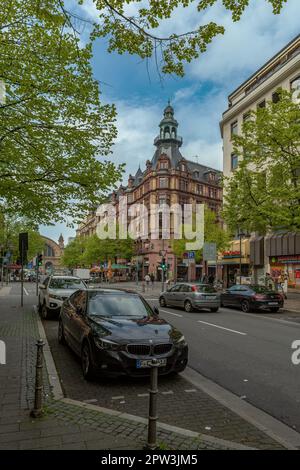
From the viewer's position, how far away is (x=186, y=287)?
18.8 metres

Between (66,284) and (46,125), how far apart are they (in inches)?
254

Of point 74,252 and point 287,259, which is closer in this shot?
point 287,259

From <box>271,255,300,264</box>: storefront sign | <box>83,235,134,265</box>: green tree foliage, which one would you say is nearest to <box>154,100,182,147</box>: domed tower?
<box>83,235,134,265</box>: green tree foliage

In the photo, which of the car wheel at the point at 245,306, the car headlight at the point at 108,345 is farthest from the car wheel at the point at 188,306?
the car headlight at the point at 108,345

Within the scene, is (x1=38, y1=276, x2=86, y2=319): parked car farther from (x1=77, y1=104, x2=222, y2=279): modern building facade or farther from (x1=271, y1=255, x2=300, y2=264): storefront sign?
(x1=77, y1=104, x2=222, y2=279): modern building facade

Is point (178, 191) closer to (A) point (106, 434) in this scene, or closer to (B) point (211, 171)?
(B) point (211, 171)

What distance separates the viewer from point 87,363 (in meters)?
6.18

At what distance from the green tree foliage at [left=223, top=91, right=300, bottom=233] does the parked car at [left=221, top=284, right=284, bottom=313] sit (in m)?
3.76

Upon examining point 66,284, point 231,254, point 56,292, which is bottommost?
point 56,292

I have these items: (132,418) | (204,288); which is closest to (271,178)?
(204,288)

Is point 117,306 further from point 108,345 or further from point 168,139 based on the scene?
point 168,139

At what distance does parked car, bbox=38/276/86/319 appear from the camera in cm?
1341

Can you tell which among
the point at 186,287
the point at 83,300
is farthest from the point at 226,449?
the point at 186,287
